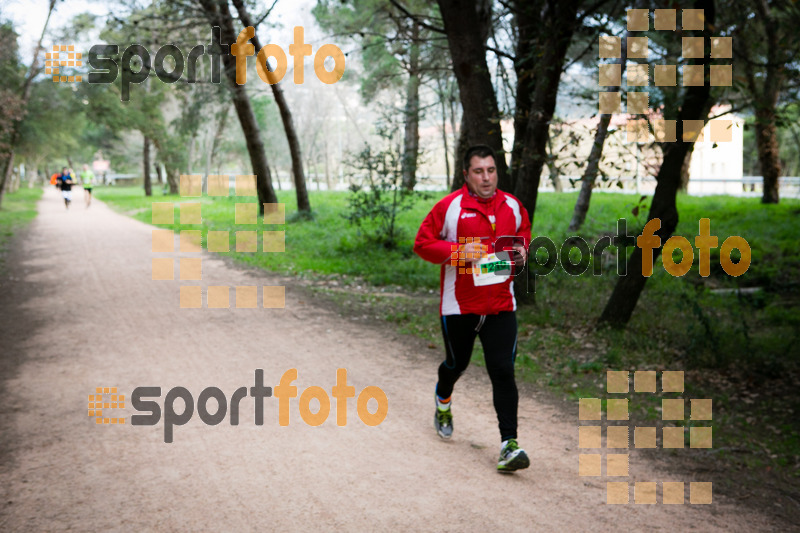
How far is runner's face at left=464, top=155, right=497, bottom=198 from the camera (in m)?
4.51

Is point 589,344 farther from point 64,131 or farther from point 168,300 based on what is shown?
point 64,131

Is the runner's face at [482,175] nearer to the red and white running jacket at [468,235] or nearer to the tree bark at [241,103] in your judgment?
the red and white running jacket at [468,235]

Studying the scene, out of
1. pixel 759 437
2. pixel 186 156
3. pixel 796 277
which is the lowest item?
pixel 759 437

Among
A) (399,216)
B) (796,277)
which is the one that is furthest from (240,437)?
(399,216)

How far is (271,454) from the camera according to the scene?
486 cm

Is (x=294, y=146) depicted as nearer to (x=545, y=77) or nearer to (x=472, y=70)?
(x=472, y=70)

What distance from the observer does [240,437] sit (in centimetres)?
520

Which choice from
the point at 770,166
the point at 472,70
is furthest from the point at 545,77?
the point at 770,166

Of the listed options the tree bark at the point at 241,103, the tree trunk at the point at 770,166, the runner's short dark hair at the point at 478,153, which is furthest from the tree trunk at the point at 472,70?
the tree trunk at the point at 770,166

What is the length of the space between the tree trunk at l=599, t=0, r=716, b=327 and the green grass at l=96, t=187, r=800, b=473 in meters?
0.35

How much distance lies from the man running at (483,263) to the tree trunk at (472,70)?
5024 millimetres

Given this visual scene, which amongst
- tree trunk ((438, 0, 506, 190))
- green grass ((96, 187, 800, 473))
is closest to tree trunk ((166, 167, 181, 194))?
green grass ((96, 187, 800, 473))

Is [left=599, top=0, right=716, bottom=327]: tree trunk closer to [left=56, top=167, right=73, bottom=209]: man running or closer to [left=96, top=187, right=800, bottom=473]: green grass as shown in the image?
[left=96, top=187, right=800, bottom=473]: green grass

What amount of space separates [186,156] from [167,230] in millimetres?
23548
